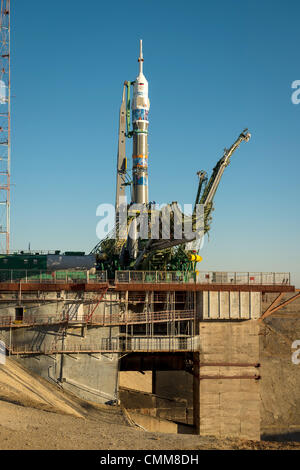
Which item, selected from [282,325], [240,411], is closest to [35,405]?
A: [240,411]

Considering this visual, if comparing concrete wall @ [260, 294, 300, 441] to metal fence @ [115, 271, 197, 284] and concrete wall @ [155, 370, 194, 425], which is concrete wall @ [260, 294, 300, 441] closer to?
concrete wall @ [155, 370, 194, 425]

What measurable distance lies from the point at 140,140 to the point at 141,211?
1324 centimetres

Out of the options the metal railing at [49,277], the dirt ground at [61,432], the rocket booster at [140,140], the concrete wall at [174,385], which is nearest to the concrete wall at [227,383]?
the dirt ground at [61,432]

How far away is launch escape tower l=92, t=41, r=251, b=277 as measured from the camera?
59.0 m

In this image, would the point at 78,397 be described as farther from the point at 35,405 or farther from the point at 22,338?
the point at 35,405

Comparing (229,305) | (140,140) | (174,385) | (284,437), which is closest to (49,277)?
(229,305)

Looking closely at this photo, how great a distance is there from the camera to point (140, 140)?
71.3 m

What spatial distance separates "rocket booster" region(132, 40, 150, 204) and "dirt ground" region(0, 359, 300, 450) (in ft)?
113

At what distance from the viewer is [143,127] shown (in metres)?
72.0

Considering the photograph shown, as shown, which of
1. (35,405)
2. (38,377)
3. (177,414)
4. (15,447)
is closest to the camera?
(15,447)

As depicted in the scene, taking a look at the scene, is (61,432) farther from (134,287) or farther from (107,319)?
(134,287)

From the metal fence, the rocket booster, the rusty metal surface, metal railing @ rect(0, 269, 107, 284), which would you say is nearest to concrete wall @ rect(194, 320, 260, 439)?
the rusty metal surface

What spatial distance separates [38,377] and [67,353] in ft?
12.5

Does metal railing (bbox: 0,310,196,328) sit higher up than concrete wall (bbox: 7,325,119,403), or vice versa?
metal railing (bbox: 0,310,196,328)
